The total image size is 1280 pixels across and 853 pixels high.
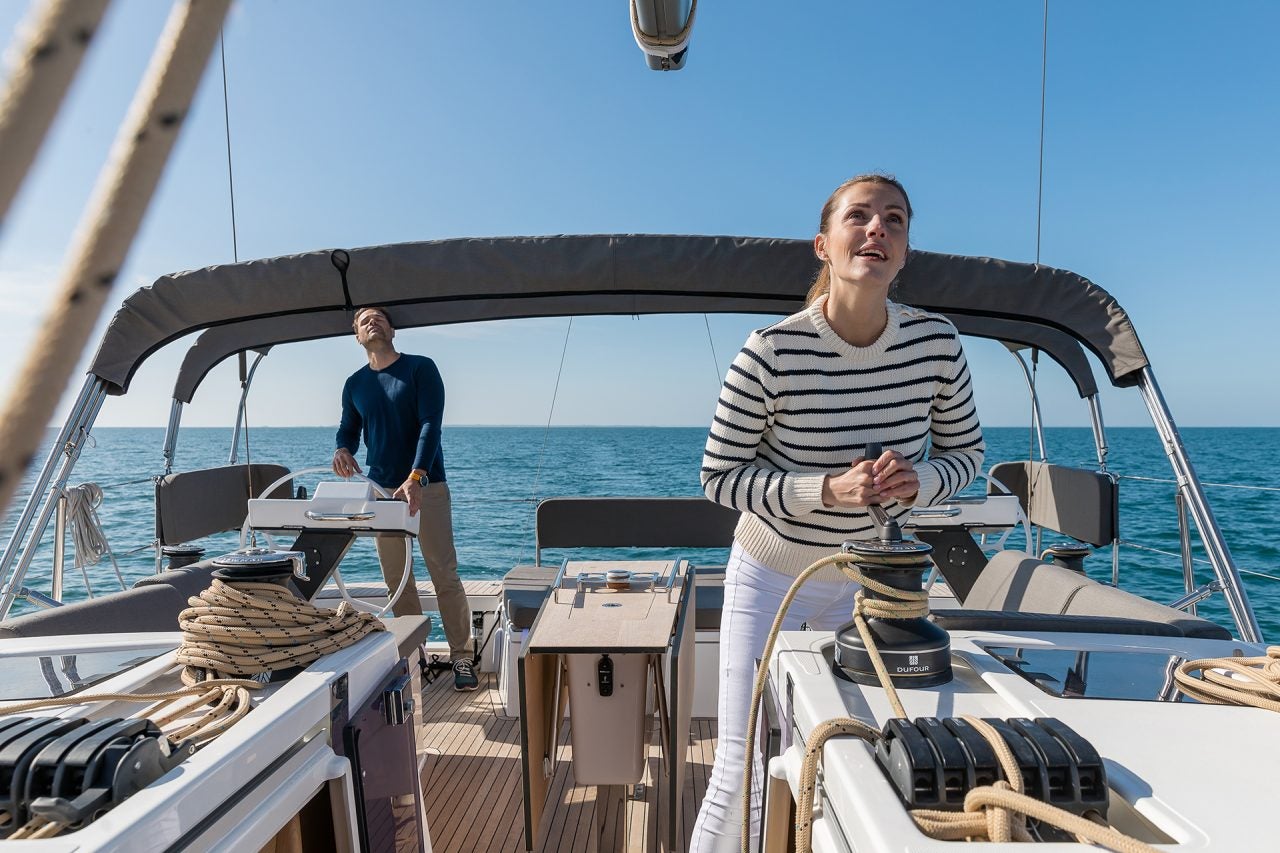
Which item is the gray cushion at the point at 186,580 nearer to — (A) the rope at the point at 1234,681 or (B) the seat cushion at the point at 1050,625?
(B) the seat cushion at the point at 1050,625

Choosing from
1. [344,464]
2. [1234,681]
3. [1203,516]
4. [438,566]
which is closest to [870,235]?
[1234,681]

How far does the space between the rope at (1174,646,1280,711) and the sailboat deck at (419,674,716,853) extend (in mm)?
1514

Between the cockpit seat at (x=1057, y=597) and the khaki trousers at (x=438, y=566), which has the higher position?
the cockpit seat at (x=1057, y=597)

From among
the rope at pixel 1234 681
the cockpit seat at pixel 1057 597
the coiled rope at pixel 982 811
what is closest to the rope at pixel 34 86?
the coiled rope at pixel 982 811

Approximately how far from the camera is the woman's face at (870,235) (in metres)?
1.25

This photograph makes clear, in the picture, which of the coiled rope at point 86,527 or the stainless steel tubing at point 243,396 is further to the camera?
the stainless steel tubing at point 243,396

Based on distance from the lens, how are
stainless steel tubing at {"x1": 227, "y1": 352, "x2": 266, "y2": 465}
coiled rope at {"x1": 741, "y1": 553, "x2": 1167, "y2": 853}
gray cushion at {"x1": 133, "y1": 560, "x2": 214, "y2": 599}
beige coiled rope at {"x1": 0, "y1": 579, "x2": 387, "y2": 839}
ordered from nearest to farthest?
coiled rope at {"x1": 741, "y1": 553, "x2": 1167, "y2": 853} → beige coiled rope at {"x1": 0, "y1": 579, "x2": 387, "y2": 839} → gray cushion at {"x1": 133, "y1": 560, "x2": 214, "y2": 599} → stainless steel tubing at {"x1": 227, "y1": 352, "x2": 266, "y2": 465}

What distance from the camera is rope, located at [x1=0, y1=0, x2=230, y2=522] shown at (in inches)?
8.3

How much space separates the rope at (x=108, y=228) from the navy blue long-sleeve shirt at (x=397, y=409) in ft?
9.67

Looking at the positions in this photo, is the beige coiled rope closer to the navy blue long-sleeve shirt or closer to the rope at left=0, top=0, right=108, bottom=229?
the rope at left=0, top=0, right=108, bottom=229

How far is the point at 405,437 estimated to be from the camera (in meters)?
3.22

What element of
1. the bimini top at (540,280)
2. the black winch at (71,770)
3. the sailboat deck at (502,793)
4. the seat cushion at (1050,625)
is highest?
the bimini top at (540,280)

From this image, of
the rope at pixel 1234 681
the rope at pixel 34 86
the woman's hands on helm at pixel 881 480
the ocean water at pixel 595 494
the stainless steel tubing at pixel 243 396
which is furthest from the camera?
the ocean water at pixel 595 494

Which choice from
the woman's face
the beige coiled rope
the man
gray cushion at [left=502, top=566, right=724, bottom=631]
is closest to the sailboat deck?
gray cushion at [left=502, top=566, right=724, bottom=631]
